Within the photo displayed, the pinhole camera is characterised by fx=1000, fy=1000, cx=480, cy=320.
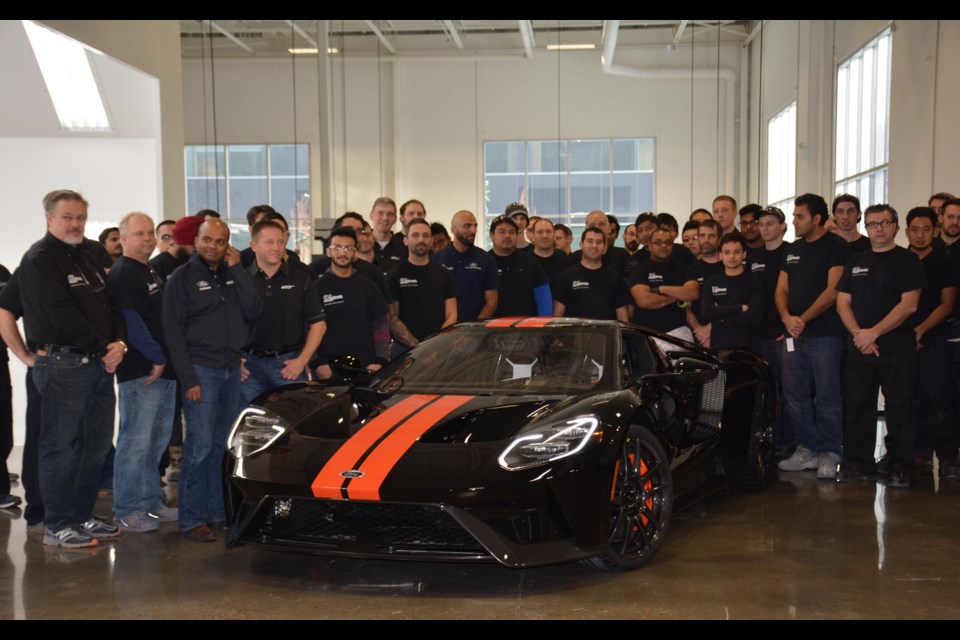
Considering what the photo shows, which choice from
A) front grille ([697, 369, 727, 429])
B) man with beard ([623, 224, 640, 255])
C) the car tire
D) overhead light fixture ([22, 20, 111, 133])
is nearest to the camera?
front grille ([697, 369, 727, 429])

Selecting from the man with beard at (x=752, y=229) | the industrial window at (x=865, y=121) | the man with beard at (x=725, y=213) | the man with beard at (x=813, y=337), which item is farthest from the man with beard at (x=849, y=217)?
the industrial window at (x=865, y=121)

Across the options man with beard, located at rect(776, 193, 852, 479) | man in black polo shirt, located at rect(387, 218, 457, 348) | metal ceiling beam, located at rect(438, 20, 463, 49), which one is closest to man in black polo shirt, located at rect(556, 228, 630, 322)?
man in black polo shirt, located at rect(387, 218, 457, 348)

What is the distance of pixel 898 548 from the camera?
4.82 metres

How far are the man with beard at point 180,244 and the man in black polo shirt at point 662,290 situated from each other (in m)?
3.09

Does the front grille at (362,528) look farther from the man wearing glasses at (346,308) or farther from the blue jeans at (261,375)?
the man wearing glasses at (346,308)

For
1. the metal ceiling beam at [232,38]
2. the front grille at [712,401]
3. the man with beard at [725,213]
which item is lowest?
the front grille at [712,401]

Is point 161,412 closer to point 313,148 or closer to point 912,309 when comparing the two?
point 912,309

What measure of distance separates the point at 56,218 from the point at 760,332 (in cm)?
470

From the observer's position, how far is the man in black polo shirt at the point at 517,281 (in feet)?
24.4

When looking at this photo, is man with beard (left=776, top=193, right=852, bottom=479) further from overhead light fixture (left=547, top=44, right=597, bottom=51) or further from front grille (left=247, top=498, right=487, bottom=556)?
overhead light fixture (left=547, top=44, right=597, bottom=51)

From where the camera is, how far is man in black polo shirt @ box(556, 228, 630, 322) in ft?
23.4

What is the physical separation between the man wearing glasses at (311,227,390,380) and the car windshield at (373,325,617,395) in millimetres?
867
